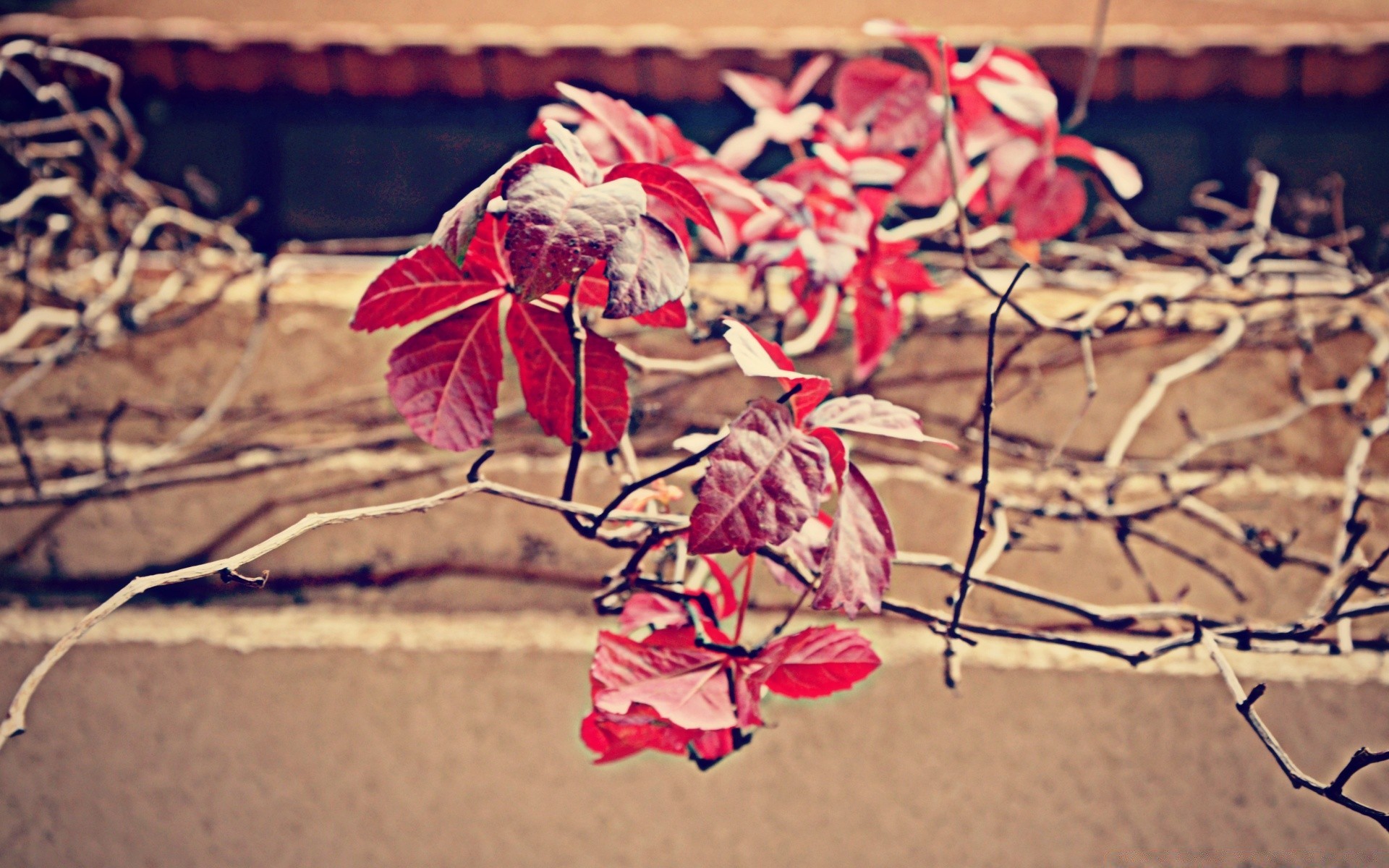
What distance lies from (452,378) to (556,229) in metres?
0.17

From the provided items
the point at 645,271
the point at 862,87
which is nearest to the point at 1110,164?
the point at 862,87

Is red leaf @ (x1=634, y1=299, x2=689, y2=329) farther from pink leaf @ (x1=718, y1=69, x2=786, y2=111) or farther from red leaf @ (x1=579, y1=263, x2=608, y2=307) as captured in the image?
pink leaf @ (x1=718, y1=69, x2=786, y2=111)

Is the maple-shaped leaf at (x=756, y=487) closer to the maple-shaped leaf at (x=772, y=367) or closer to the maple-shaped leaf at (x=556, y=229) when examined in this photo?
the maple-shaped leaf at (x=772, y=367)

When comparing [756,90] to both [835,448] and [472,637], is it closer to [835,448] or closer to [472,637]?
[835,448]

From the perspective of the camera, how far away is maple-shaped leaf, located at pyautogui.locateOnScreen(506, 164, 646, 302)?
43 centimetres

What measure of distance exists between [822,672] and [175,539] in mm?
824

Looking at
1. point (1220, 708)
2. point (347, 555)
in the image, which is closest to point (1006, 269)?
point (1220, 708)

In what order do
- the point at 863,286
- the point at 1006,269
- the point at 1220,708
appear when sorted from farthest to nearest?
the point at 1006,269 → the point at 1220,708 → the point at 863,286

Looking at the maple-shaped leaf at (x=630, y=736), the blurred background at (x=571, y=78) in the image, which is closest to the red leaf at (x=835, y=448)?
the maple-shaped leaf at (x=630, y=736)

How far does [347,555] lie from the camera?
3.19ft

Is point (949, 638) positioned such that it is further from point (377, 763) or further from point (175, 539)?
point (175, 539)

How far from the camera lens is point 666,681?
21.8 inches

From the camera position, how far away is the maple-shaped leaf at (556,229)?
0.43m

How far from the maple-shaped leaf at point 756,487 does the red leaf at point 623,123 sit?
0.91 ft
